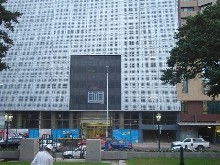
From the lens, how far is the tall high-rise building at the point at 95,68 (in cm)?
7838

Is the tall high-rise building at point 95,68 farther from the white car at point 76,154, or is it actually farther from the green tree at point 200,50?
the green tree at point 200,50

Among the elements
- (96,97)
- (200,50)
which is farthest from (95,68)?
(200,50)

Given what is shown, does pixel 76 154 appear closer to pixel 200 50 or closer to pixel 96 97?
pixel 200 50

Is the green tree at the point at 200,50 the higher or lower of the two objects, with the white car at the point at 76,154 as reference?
higher

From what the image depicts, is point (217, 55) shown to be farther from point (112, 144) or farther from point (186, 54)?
point (112, 144)

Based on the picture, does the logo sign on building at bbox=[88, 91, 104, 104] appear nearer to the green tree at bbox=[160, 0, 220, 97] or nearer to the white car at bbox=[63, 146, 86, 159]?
the white car at bbox=[63, 146, 86, 159]

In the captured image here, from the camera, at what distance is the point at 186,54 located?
28.3m

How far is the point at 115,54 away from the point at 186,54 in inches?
2095

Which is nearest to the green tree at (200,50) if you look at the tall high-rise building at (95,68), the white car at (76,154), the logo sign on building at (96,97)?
the white car at (76,154)

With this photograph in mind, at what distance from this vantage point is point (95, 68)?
81.6m

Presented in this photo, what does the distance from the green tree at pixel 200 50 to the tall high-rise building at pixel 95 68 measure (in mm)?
47097

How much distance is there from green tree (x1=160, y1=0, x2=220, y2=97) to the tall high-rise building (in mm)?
47097

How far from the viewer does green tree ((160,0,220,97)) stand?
26.5 meters

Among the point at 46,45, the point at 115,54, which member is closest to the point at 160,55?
the point at 115,54
